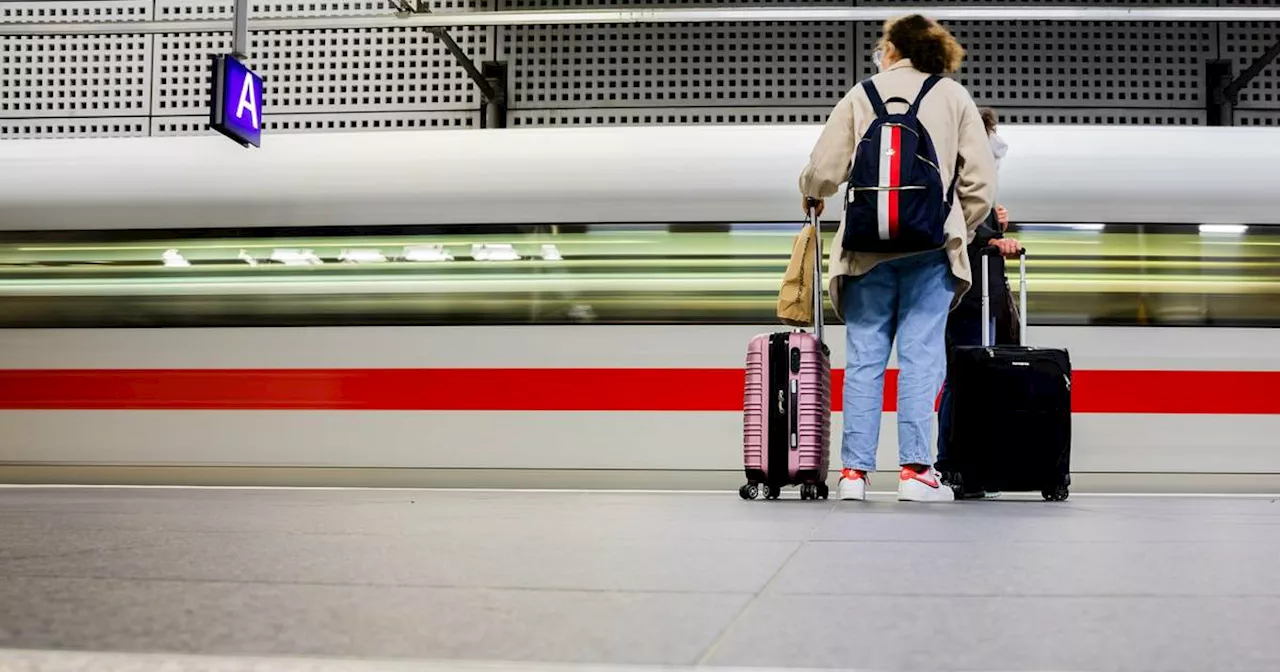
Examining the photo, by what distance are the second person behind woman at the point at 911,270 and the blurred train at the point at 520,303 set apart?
2.00 m

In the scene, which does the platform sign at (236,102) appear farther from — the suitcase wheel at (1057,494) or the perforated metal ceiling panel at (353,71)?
the suitcase wheel at (1057,494)

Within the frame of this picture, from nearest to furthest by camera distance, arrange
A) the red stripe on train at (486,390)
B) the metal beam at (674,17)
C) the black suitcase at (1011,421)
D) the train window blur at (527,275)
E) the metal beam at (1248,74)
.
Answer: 1. the black suitcase at (1011,421)
2. the red stripe on train at (486,390)
3. the train window blur at (527,275)
4. the metal beam at (674,17)
5. the metal beam at (1248,74)

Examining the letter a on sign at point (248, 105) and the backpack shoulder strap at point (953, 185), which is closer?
the backpack shoulder strap at point (953, 185)

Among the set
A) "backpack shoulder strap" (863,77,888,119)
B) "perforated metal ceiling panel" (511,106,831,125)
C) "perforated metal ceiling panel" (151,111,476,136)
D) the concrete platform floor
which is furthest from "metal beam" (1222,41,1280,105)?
the concrete platform floor

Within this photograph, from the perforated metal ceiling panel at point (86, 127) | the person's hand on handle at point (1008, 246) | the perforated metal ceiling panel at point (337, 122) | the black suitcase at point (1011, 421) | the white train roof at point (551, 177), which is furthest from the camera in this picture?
the perforated metal ceiling panel at point (86, 127)

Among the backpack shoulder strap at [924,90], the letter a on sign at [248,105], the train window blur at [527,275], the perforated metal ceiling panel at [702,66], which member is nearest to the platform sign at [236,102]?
the letter a on sign at [248,105]

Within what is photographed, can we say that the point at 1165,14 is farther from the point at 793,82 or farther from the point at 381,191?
the point at 381,191

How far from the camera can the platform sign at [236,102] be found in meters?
6.76

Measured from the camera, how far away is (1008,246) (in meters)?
4.32

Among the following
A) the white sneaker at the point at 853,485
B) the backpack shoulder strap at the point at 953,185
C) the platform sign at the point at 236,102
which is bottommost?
the white sneaker at the point at 853,485

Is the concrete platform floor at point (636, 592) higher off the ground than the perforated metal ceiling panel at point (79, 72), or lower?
lower

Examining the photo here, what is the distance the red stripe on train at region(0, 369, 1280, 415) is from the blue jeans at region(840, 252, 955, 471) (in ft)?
6.39

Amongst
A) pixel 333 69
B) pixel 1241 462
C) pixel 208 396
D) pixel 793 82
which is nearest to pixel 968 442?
pixel 1241 462

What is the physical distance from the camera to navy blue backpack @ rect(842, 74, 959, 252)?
3.84 meters
